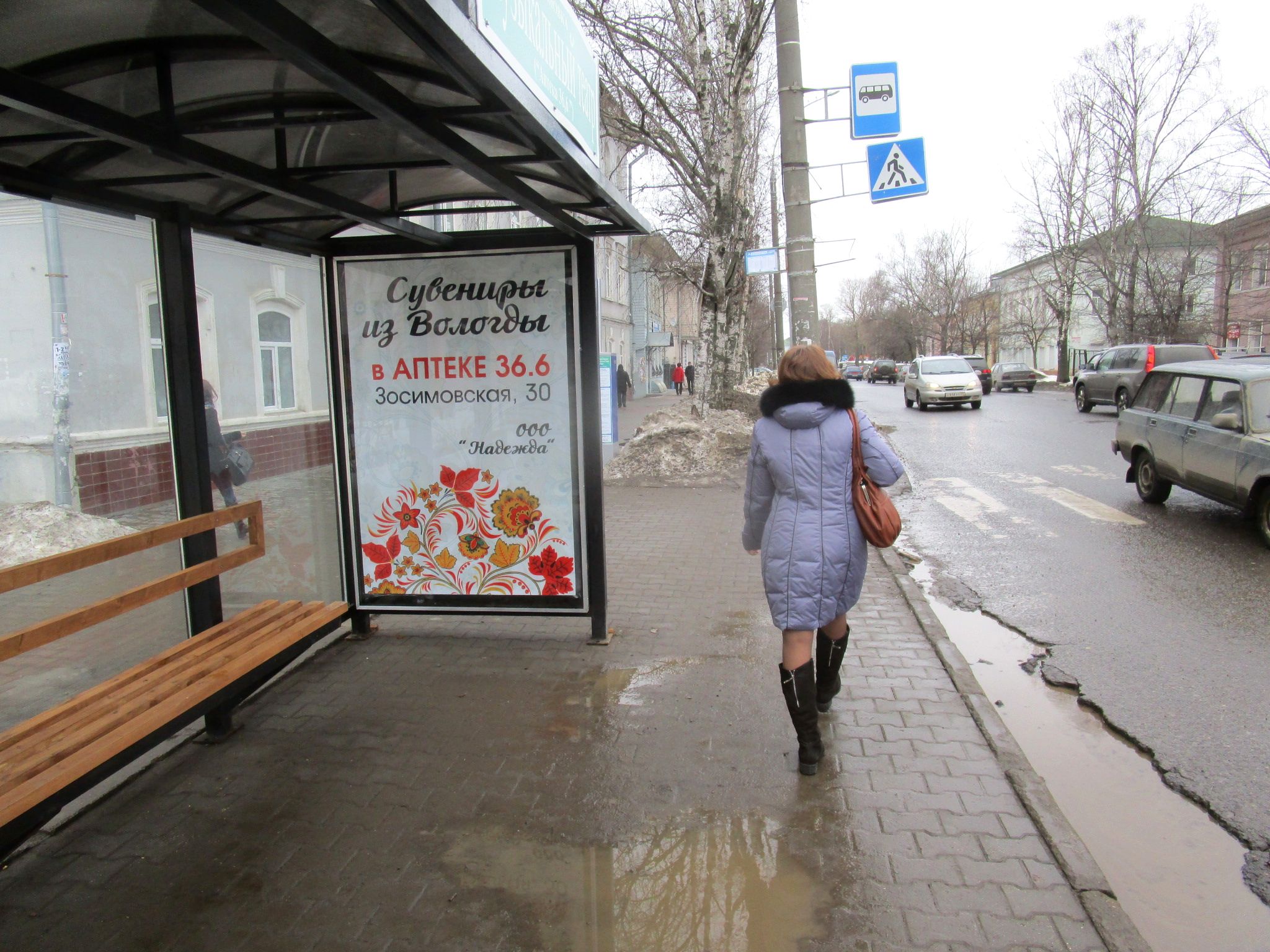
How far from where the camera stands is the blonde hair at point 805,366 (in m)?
3.66

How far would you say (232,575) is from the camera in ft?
15.3

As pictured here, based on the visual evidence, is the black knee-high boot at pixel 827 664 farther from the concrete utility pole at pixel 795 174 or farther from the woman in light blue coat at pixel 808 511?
the concrete utility pole at pixel 795 174

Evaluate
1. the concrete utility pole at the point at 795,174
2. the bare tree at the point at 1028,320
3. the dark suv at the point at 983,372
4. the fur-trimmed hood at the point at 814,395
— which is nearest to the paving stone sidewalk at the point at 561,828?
the fur-trimmed hood at the point at 814,395

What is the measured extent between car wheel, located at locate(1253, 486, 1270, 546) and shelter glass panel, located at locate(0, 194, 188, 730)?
8435mm

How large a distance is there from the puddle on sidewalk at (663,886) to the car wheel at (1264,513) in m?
6.66

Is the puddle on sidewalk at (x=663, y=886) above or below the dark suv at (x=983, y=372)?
below

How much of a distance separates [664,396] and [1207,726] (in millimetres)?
41037

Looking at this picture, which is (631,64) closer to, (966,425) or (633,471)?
(633,471)

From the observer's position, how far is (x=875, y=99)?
980 cm

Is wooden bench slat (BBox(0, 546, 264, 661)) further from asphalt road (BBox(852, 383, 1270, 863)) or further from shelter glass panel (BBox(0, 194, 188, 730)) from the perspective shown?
asphalt road (BBox(852, 383, 1270, 863))

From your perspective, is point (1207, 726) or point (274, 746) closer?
point (274, 746)

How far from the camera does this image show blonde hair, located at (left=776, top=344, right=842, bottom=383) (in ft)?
12.0

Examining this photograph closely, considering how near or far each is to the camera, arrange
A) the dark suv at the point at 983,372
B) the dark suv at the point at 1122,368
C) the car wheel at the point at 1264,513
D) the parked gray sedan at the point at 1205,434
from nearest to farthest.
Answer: the car wheel at the point at 1264,513, the parked gray sedan at the point at 1205,434, the dark suv at the point at 1122,368, the dark suv at the point at 983,372

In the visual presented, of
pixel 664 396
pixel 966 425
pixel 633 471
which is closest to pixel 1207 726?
pixel 633 471
